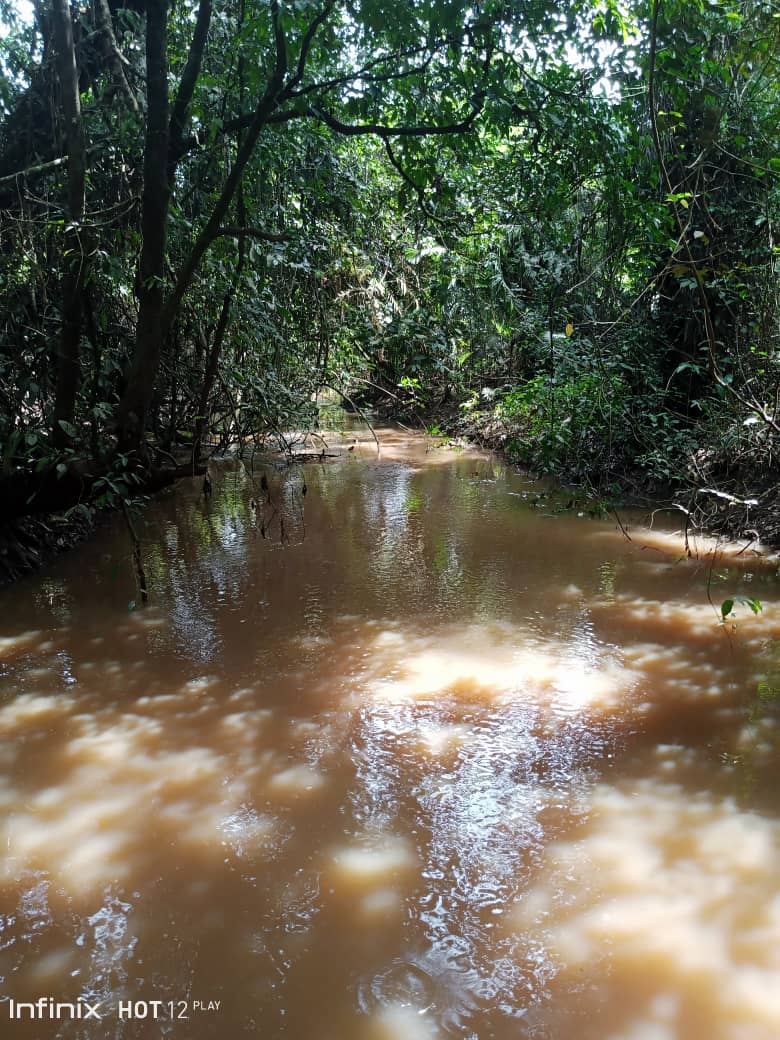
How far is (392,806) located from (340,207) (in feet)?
17.4

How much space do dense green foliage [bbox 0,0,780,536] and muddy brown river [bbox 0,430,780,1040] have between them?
103cm

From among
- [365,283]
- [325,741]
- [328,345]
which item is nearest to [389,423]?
[365,283]

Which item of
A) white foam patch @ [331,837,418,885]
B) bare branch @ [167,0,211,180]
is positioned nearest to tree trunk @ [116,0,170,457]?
bare branch @ [167,0,211,180]

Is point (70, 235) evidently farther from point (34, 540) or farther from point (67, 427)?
point (34, 540)

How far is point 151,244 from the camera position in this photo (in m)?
4.08

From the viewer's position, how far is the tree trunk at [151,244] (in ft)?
12.6

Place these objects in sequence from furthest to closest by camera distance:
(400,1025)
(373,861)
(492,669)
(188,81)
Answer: (188,81) < (492,669) < (373,861) < (400,1025)

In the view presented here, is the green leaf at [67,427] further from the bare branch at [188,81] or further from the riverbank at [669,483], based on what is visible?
the riverbank at [669,483]

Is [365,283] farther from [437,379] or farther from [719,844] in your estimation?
[719,844]

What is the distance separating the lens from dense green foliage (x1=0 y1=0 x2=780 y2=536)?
153 inches

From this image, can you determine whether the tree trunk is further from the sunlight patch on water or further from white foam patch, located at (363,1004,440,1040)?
white foam patch, located at (363,1004,440,1040)

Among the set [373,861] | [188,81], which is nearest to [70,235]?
[188,81]

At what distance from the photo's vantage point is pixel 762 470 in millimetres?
5824

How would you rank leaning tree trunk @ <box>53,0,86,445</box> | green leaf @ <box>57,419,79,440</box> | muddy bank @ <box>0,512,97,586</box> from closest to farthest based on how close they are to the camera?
1. leaning tree trunk @ <box>53,0,86,445</box>
2. green leaf @ <box>57,419,79,440</box>
3. muddy bank @ <box>0,512,97,586</box>
